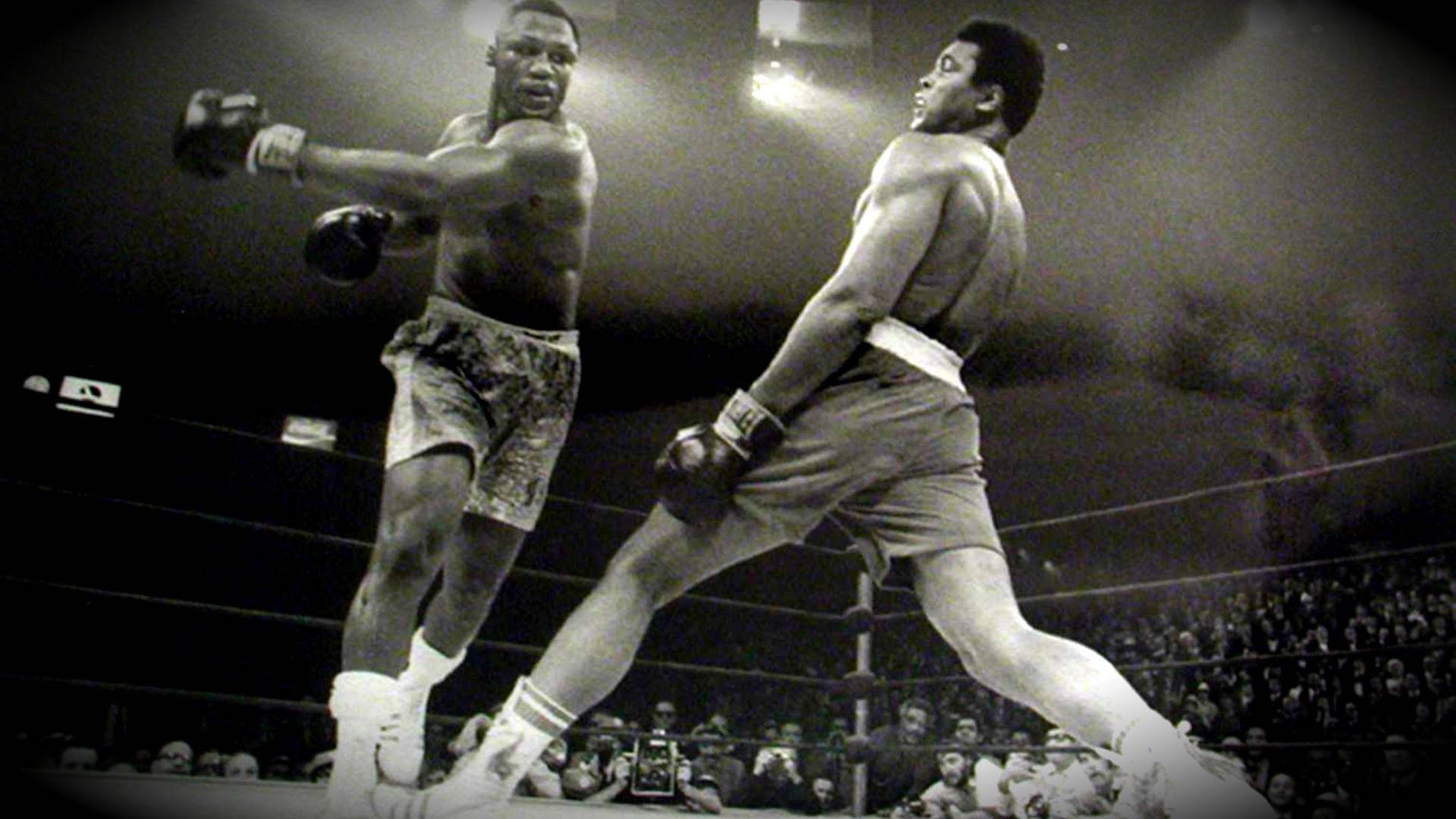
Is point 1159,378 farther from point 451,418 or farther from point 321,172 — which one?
point 321,172

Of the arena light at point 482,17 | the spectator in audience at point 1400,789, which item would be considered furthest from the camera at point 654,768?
the arena light at point 482,17

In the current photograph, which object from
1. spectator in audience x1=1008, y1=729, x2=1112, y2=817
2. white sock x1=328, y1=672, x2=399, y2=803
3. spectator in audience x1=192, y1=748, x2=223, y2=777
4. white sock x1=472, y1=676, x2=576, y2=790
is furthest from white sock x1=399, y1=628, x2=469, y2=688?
spectator in audience x1=1008, y1=729, x2=1112, y2=817

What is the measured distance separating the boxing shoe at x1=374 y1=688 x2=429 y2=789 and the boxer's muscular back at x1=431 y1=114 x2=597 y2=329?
32.1 inches

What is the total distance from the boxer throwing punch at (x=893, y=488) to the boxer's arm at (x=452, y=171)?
0.68 metres

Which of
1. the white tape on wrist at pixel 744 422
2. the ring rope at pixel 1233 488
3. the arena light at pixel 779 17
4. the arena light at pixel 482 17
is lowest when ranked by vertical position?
the white tape on wrist at pixel 744 422

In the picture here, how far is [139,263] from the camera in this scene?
9.06 feet

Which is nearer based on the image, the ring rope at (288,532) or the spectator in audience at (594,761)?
the ring rope at (288,532)

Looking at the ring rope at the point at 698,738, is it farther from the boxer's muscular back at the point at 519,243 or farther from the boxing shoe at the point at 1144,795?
the boxer's muscular back at the point at 519,243

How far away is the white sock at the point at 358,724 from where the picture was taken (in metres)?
2.27

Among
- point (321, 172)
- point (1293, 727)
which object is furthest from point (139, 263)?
point (1293, 727)

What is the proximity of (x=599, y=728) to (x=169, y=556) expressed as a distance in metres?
1.09

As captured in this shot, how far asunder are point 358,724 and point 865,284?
1272 mm

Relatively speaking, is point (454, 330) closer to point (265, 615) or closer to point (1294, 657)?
point (265, 615)

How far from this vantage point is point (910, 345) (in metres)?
2.38
